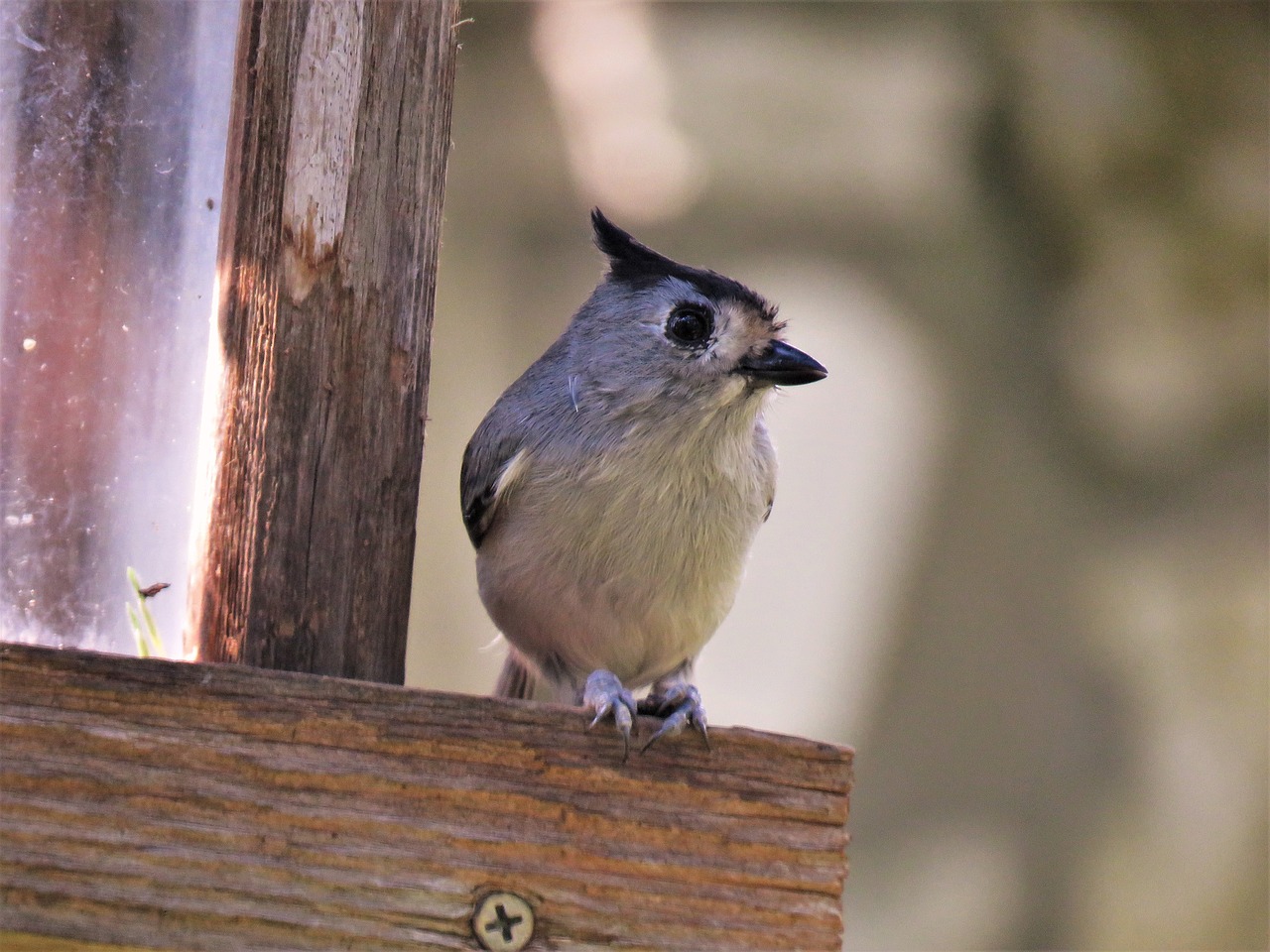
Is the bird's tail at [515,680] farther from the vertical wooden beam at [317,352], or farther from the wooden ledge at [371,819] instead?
the wooden ledge at [371,819]

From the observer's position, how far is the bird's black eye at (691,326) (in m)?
2.91

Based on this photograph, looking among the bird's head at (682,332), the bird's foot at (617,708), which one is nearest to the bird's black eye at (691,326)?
the bird's head at (682,332)

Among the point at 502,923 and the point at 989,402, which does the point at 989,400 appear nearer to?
the point at 989,402

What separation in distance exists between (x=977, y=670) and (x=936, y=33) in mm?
3003

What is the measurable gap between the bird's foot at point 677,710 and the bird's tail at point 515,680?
0.73 metres

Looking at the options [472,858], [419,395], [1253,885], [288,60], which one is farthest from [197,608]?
[1253,885]

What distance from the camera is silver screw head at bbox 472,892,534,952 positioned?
5.59 ft

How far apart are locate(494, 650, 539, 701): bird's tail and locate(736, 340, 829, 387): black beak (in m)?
1.05

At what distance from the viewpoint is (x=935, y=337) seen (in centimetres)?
630

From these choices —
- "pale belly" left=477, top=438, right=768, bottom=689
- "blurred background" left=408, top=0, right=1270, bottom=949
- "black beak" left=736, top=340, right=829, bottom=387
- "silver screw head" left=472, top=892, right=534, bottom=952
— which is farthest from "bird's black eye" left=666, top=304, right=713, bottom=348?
"blurred background" left=408, top=0, right=1270, bottom=949

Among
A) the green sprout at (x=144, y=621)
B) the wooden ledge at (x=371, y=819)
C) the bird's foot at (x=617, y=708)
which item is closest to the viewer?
the wooden ledge at (x=371, y=819)

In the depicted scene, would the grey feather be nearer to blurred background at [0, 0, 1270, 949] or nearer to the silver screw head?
the silver screw head

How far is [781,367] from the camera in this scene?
2785 millimetres

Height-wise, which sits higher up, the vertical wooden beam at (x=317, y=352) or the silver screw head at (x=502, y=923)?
the vertical wooden beam at (x=317, y=352)
